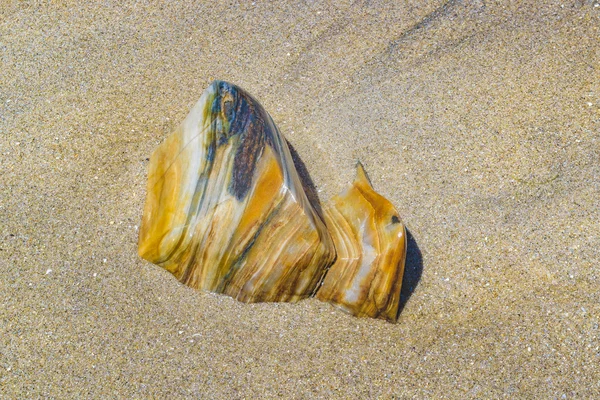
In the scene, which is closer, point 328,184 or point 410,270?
point 410,270

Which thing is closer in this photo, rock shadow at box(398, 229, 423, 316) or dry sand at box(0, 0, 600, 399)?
dry sand at box(0, 0, 600, 399)

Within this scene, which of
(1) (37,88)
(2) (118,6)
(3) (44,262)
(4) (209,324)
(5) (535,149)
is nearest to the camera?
(4) (209,324)

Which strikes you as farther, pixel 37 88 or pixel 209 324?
pixel 37 88

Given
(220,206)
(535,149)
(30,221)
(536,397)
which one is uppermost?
(30,221)

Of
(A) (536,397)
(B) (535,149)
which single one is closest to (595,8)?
(B) (535,149)

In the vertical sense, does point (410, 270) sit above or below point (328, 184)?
below

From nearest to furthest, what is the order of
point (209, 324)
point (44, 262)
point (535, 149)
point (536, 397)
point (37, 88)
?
point (536, 397), point (209, 324), point (44, 262), point (535, 149), point (37, 88)

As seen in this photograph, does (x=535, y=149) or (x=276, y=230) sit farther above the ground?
(x=276, y=230)

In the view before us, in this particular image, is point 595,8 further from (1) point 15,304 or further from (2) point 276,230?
(1) point 15,304
